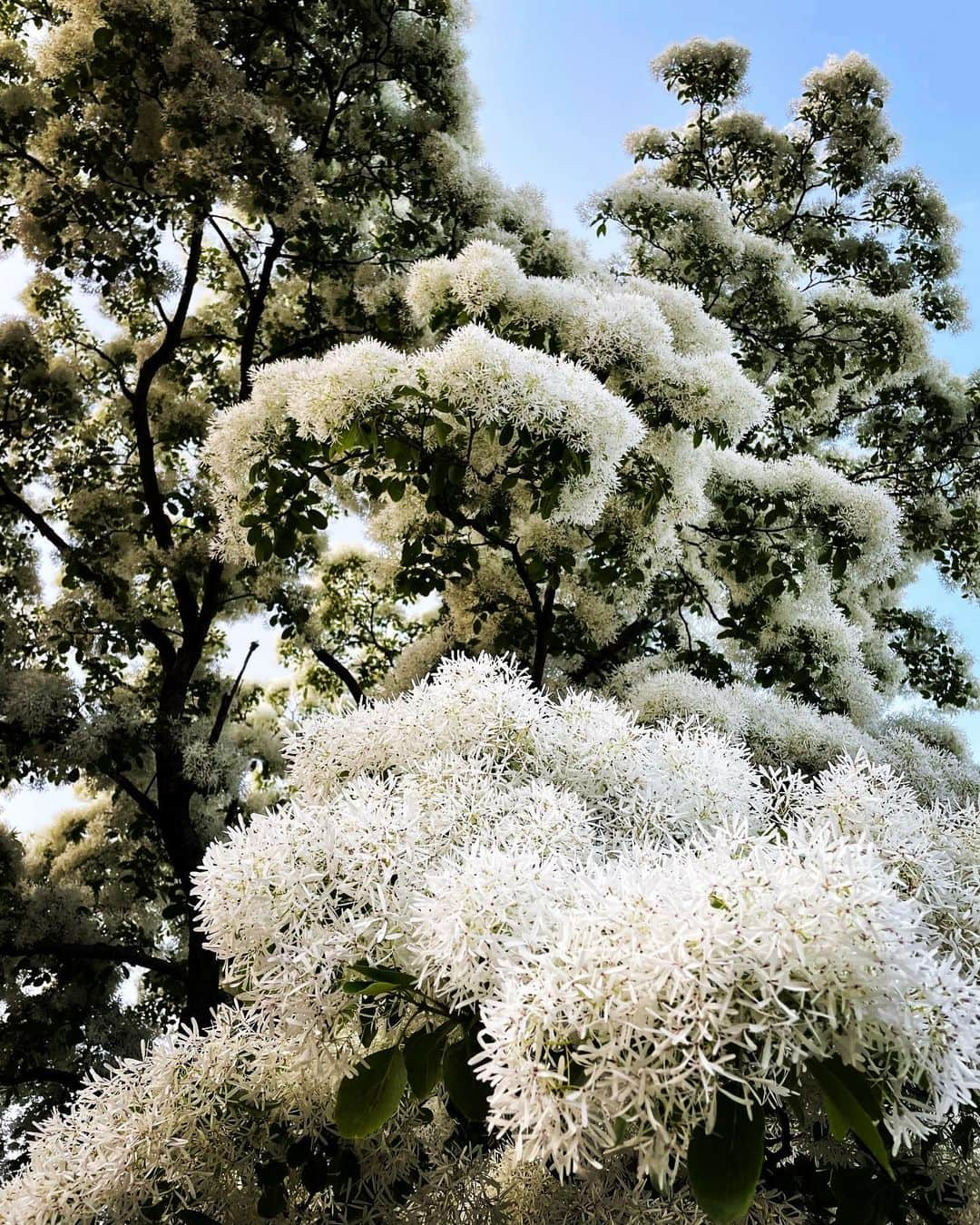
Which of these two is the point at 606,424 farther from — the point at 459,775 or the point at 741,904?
the point at 741,904

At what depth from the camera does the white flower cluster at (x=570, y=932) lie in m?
1.09

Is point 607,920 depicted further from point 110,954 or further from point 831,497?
point 110,954

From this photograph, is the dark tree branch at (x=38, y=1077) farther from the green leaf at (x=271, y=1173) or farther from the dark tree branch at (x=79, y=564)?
the green leaf at (x=271, y=1173)

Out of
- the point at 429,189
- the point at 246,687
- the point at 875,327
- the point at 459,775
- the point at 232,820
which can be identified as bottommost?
the point at 459,775

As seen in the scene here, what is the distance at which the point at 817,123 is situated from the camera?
6902mm

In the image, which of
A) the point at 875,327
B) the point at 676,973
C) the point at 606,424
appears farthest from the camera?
the point at 875,327

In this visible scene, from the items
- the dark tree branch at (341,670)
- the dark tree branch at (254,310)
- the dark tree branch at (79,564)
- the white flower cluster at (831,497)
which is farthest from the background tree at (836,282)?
the dark tree branch at (79,564)

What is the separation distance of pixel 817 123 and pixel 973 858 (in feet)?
21.2

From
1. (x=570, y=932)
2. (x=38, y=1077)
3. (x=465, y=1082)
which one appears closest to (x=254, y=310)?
(x=38, y=1077)

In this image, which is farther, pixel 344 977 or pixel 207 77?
pixel 207 77

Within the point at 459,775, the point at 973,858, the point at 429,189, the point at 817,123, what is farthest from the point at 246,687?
the point at 973,858

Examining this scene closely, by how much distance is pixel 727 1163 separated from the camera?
1109 millimetres

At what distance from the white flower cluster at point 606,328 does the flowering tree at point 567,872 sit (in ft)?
0.05

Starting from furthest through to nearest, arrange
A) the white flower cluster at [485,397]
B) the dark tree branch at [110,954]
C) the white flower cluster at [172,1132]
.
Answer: the dark tree branch at [110,954] → the white flower cluster at [485,397] → the white flower cluster at [172,1132]
